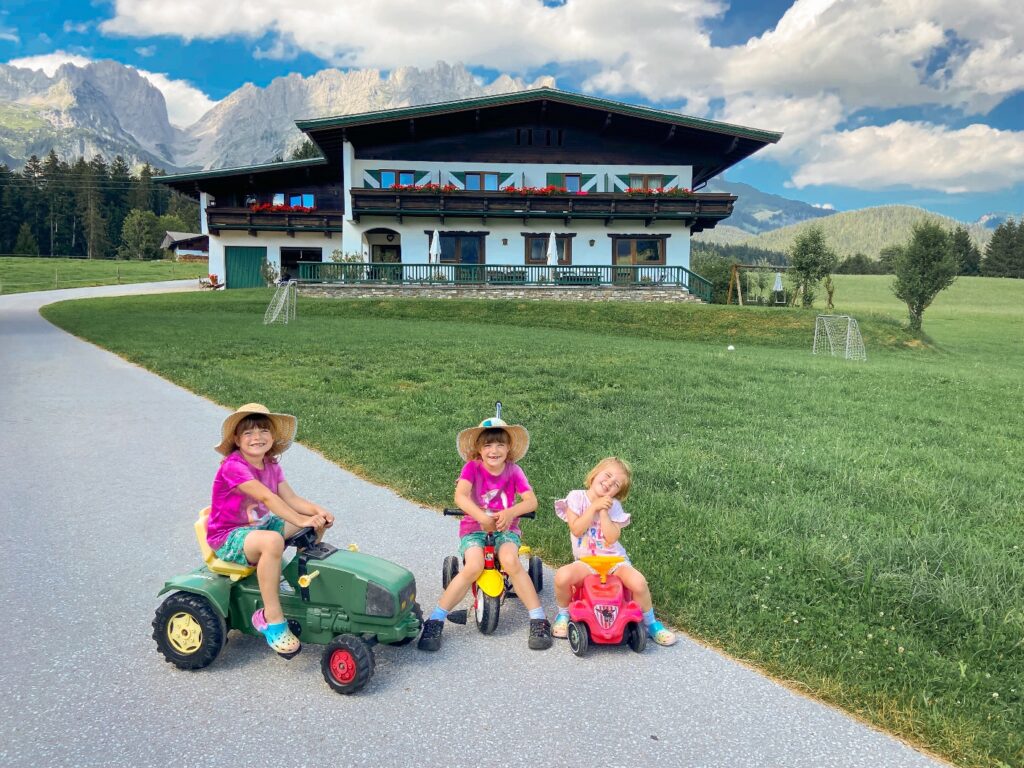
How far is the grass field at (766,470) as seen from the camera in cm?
367

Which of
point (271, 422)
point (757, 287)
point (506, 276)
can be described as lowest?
point (271, 422)

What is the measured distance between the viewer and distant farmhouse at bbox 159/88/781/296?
112ft

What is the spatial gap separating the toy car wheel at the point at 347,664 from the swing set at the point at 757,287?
31322mm

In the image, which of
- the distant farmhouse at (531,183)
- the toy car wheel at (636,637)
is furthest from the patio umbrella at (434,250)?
the toy car wheel at (636,637)

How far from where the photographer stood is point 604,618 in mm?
3842

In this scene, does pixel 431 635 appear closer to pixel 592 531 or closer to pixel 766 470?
pixel 592 531

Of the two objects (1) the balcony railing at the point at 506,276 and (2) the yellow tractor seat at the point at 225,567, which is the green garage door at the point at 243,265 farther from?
(2) the yellow tractor seat at the point at 225,567

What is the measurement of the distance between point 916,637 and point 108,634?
4437 mm

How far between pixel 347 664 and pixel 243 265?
43.0m

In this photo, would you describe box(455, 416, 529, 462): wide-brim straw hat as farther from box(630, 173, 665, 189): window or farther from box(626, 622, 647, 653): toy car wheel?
box(630, 173, 665, 189): window

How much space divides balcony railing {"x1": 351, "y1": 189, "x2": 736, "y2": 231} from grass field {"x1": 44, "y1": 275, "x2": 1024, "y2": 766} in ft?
52.4

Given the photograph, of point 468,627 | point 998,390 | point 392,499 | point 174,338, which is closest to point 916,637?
point 468,627

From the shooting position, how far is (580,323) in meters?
27.0

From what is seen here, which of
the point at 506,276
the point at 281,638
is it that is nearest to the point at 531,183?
the point at 506,276
